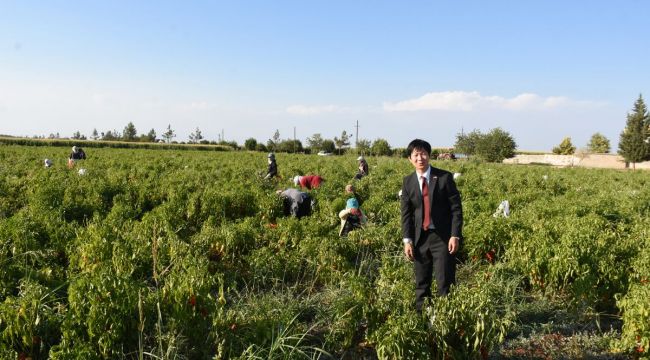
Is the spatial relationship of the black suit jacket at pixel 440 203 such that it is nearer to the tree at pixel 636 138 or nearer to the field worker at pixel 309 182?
the field worker at pixel 309 182

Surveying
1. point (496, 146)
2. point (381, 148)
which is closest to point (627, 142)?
point (496, 146)

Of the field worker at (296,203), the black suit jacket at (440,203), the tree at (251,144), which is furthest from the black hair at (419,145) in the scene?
the tree at (251,144)

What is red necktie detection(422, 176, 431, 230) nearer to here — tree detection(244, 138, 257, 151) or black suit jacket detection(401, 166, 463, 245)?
black suit jacket detection(401, 166, 463, 245)

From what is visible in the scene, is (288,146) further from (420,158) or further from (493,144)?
(420,158)

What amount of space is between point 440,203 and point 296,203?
523cm

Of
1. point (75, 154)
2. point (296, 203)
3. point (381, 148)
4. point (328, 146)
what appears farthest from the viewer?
point (328, 146)

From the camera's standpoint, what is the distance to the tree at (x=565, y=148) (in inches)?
3553

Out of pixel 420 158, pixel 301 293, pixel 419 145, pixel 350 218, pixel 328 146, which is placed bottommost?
pixel 301 293

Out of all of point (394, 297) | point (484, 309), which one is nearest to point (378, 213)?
point (394, 297)

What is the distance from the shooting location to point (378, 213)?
30.2 ft

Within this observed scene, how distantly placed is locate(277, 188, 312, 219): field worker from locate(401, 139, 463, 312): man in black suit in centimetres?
495

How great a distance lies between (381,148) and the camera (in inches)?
2938

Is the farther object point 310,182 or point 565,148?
point 565,148

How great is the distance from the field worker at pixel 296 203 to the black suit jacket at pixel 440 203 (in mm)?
4952
